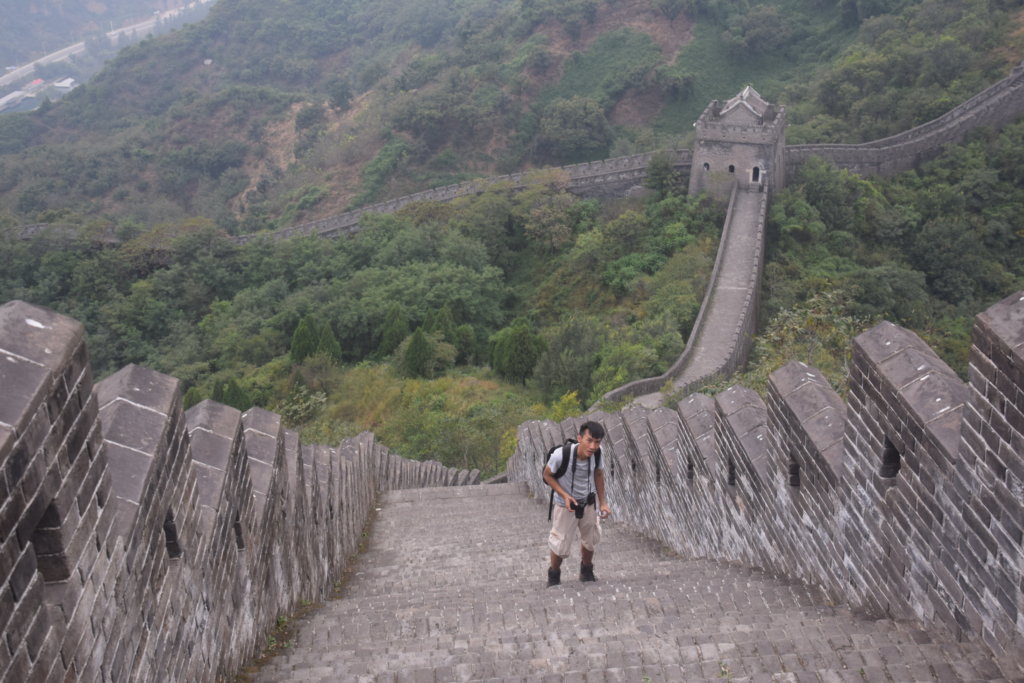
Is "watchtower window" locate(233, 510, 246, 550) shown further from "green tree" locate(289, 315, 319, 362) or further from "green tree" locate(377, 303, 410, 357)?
"green tree" locate(377, 303, 410, 357)

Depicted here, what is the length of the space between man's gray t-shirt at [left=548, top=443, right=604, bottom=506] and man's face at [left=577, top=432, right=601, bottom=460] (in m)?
0.05

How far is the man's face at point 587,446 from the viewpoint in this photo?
641 centimetres

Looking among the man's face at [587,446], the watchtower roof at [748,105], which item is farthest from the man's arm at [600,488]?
the watchtower roof at [748,105]

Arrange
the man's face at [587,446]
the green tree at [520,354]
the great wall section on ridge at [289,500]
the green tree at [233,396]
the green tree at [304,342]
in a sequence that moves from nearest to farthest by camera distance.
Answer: the great wall section on ridge at [289,500], the man's face at [587,446], the green tree at [233,396], the green tree at [520,354], the green tree at [304,342]

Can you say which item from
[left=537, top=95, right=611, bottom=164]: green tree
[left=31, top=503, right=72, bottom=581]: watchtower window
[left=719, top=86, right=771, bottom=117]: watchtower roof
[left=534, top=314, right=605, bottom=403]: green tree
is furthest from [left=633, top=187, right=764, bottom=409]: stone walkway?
[left=537, top=95, right=611, bottom=164]: green tree

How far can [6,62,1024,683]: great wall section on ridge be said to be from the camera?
3.34 meters

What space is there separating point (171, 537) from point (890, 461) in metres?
3.89

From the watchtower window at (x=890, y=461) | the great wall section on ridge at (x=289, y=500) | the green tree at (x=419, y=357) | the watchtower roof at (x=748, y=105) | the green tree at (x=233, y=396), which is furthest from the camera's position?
the watchtower roof at (x=748, y=105)

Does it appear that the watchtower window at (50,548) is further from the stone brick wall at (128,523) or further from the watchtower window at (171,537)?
the watchtower window at (171,537)

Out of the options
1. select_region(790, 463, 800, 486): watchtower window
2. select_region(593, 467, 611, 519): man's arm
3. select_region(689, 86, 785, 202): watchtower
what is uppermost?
select_region(790, 463, 800, 486): watchtower window

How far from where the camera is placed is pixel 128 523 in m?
3.97

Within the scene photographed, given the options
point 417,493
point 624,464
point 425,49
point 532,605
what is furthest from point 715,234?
point 425,49

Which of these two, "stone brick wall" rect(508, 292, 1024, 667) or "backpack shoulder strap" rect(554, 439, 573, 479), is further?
"backpack shoulder strap" rect(554, 439, 573, 479)

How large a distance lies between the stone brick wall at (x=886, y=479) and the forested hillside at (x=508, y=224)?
305 inches
